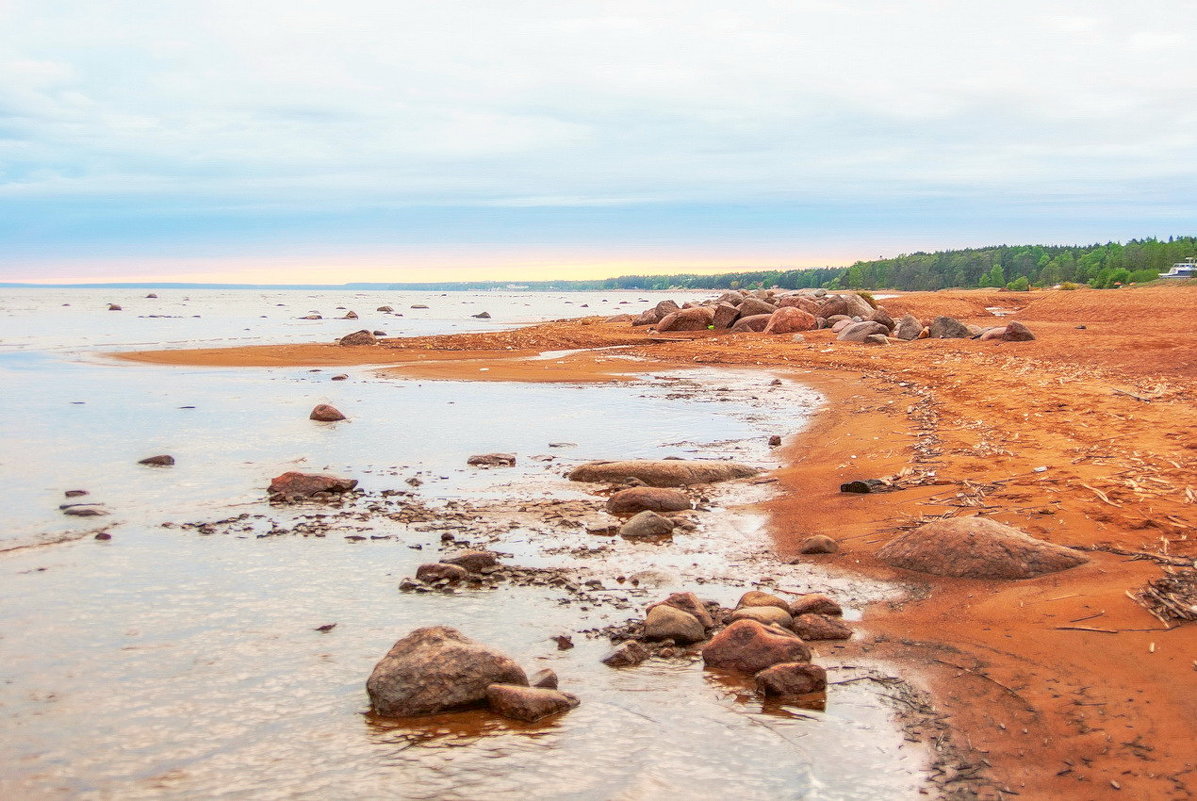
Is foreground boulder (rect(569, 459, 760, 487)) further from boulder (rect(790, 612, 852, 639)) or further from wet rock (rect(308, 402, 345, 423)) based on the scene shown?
wet rock (rect(308, 402, 345, 423))

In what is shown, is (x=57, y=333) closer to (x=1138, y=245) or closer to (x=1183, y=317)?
(x=1183, y=317)

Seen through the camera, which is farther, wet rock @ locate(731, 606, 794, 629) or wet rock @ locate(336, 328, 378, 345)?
wet rock @ locate(336, 328, 378, 345)

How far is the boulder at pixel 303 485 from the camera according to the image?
433 inches

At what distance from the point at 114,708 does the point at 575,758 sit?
2.87 meters

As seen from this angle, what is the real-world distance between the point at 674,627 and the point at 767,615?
2.19 ft

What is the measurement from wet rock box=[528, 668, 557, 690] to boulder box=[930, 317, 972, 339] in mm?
28474

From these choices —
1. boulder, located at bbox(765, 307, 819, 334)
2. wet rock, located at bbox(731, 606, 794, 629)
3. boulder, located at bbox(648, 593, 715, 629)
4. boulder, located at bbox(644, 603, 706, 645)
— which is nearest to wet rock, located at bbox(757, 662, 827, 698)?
wet rock, located at bbox(731, 606, 794, 629)

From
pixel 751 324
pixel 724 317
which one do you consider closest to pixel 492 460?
pixel 751 324

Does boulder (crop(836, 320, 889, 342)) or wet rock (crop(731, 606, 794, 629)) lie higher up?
boulder (crop(836, 320, 889, 342))

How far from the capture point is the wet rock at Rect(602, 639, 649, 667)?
6219mm

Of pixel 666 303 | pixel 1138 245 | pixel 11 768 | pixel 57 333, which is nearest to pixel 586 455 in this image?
pixel 11 768

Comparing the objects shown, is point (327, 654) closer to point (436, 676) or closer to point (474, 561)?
point (436, 676)

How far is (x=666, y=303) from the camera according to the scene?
49688 mm

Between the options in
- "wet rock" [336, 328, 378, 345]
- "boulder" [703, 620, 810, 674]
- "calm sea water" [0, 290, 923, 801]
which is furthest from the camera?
"wet rock" [336, 328, 378, 345]
